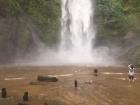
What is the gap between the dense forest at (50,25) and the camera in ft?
161

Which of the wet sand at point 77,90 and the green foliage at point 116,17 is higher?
the green foliage at point 116,17

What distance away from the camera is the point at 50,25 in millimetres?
57656

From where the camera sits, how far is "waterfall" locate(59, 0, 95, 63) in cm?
5673

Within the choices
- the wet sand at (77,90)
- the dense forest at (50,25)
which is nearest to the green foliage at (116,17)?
the dense forest at (50,25)

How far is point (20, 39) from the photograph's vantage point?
50.5 m

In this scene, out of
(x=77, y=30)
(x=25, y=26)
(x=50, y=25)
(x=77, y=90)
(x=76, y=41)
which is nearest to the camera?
(x=77, y=90)

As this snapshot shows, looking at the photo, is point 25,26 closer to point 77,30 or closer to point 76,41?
point 76,41

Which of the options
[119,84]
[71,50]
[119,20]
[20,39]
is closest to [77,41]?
[71,50]

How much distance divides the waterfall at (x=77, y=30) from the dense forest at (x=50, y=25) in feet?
4.17

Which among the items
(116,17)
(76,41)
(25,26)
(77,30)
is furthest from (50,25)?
(116,17)

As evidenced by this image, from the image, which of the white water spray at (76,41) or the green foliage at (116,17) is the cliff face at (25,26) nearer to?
the white water spray at (76,41)

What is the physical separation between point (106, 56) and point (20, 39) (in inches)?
504

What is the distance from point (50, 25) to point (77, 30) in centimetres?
607

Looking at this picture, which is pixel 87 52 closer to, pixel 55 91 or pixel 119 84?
pixel 119 84
